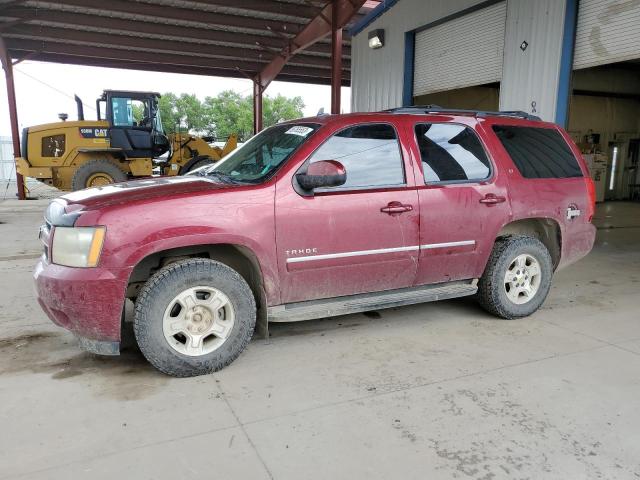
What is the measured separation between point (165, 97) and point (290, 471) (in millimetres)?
64134

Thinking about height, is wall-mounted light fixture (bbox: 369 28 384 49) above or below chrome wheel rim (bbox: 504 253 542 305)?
above

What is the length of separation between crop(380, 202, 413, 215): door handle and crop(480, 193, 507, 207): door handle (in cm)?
78

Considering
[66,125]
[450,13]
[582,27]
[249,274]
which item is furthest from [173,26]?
[249,274]

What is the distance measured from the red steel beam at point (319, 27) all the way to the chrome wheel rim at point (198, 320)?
9.64 meters

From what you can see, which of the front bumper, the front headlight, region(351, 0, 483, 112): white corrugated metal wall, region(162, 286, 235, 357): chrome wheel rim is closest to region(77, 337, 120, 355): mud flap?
the front bumper

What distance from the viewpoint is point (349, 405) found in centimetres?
302

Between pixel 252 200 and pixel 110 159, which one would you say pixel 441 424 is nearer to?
pixel 252 200

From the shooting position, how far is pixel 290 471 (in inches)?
95.1

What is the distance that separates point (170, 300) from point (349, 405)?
133 cm

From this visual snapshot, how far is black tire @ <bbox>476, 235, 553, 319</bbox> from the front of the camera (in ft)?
14.7

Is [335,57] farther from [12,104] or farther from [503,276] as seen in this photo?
[12,104]

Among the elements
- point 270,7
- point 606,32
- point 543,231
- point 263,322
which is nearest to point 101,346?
point 263,322

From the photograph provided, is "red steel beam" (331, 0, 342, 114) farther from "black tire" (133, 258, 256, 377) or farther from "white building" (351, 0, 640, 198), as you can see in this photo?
"black tire" (133, 258, 256, 377)

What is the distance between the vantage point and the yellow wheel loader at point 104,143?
44.2ft
